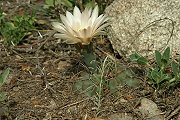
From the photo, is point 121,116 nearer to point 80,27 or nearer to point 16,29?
point 80,27

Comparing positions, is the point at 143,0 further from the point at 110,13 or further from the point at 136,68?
the point at 136,68

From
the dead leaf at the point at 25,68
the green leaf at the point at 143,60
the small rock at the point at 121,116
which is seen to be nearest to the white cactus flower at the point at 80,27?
the green leaf at the point at 143,60

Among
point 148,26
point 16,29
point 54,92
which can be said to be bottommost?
point 54,92

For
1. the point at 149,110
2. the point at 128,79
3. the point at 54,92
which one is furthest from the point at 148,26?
the point at 54,92

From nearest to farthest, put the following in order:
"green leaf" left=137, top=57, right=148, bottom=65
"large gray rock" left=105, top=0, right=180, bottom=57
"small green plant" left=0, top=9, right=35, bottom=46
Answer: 1. "green leaf" left=137, top=57, right=148, bottom=65
2. "large gray rock" left=105, top=0, right=180, bottom=57
3. "small green plant" left=0, top=9, right=35, bottom=46

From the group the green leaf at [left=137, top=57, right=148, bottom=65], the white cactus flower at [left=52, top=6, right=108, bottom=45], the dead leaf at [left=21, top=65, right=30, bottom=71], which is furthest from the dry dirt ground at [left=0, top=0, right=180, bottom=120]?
the white cactus flower at [left=52, top=6, right=108, bottom=45]

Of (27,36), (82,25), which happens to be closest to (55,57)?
(27,36)

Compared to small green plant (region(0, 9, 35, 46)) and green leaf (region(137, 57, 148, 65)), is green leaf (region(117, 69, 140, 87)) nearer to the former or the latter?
green leaf (region(137, 57, 148, 65))
